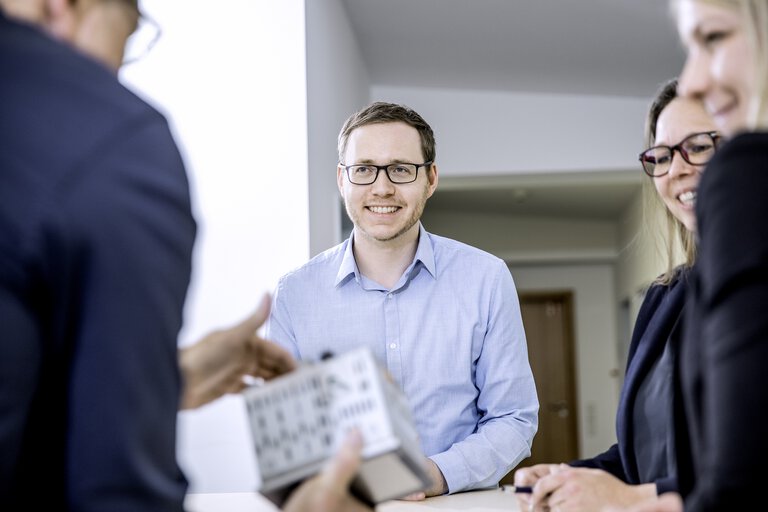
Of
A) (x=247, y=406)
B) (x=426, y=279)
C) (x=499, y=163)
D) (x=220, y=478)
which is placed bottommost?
(x=220, y=478)

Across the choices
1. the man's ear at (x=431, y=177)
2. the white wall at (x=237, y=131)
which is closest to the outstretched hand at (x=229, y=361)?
the man's ear at (x=431, y=177)

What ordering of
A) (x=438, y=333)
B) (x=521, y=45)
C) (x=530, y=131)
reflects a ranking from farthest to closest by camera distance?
(x=530, y=131)
(x=521, y=45)
(x=438, y=333)

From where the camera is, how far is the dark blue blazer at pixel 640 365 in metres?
1.74

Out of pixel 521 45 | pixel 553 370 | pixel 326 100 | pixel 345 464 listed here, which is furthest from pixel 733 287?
pixel 553 370

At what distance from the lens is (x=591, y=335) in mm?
9789

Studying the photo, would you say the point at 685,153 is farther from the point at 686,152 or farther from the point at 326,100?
the point at 326,100

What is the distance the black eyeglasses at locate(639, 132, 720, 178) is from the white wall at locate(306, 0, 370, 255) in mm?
1981

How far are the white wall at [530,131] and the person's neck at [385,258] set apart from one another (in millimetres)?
3593

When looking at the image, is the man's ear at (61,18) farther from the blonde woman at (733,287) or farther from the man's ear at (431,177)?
the man's ear at (431,177)

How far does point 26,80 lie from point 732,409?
0.69 metres

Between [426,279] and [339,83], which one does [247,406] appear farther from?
[339,83]

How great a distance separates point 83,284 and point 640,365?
4.25ft

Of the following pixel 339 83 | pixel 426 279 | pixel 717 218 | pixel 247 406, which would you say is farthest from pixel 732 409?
pixel 339 83

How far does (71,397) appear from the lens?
2.56ft
